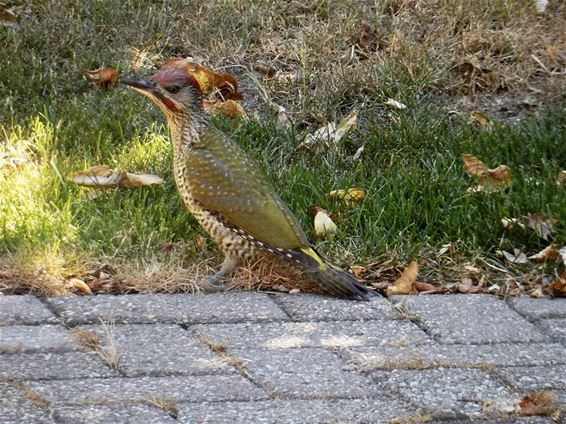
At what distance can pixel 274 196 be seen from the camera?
16.7 feet

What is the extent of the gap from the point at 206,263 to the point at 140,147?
4.01ft

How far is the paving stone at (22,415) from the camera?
11.6 feet

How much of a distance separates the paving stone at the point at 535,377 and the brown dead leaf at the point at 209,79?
3.17m

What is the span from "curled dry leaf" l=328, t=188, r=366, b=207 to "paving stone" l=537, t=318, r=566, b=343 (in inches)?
49.5

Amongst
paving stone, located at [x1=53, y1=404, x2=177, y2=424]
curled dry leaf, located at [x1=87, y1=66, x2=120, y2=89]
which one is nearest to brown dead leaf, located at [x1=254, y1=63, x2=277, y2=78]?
curled dry leaf, located at [x1=87, y1=66, x2=120, y2=89]

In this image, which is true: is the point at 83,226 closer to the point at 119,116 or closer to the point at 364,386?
the point at 119,116

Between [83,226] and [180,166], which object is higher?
[180,166]

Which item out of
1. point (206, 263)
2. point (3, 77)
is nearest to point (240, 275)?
point (206, 263)

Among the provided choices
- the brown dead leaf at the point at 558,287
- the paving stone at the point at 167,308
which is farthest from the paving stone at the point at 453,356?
the brown dead leaf at the point at 558,287

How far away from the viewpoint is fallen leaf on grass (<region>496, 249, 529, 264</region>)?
5328mm

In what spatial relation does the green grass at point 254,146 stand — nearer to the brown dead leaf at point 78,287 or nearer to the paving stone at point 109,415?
the brown dead leaf at point 78,287

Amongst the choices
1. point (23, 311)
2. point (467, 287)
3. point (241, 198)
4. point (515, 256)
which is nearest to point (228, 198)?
→ point (241, 198)

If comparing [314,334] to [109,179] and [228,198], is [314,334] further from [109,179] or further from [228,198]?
[109,179]

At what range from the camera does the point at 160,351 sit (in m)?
4.19
